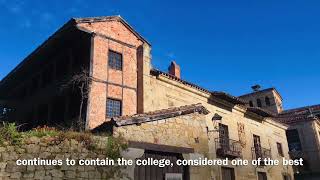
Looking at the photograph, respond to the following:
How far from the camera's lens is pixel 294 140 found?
31562 millimetres

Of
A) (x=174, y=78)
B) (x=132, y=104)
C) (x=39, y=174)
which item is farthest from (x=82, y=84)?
(x=39, y=174)

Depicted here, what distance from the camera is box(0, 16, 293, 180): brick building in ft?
37.1

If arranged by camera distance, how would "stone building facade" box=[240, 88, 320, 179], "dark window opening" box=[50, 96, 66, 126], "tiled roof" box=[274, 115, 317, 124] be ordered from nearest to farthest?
1. "dark window opening" box=[50, 96, 66, 126]
2. "stone building facade" box=[240, 88, 320, 179]
3. "tiled roof" box=[274, 115, 317, 124]

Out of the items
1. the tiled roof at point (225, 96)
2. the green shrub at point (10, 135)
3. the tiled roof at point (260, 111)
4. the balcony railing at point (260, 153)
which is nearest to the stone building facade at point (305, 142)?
the tiled roof at point (260, 111)

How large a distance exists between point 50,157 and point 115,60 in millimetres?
8049

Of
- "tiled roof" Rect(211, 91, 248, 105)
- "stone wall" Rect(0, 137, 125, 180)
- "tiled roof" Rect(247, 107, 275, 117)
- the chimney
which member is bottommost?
"stone wall" Rect(0, 137, 125, 180)

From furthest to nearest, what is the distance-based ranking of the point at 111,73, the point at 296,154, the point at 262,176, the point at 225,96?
the point at 296,154 < the point at 262,176 < the point at 225,96 < the point at 111,73

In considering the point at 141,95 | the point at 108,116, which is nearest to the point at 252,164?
the point at 141,95

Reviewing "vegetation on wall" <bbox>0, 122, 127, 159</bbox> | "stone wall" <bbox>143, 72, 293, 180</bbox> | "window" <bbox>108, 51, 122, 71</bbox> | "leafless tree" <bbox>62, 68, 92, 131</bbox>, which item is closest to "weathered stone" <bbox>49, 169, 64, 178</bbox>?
"vegetation on wall" <bbox>0, 122, 127, 159</bbox>

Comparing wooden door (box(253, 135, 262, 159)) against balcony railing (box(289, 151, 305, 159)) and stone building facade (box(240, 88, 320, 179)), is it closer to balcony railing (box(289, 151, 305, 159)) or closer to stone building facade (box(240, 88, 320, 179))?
stone building facade (box(240, 88, 320, 179))

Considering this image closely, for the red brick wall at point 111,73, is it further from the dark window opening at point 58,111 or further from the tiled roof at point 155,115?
the tiled roof at point 155,115

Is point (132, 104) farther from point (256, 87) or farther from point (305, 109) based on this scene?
point (256, 87)

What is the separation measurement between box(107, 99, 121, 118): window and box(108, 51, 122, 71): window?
1.82 m

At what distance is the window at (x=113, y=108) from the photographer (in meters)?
14.7
